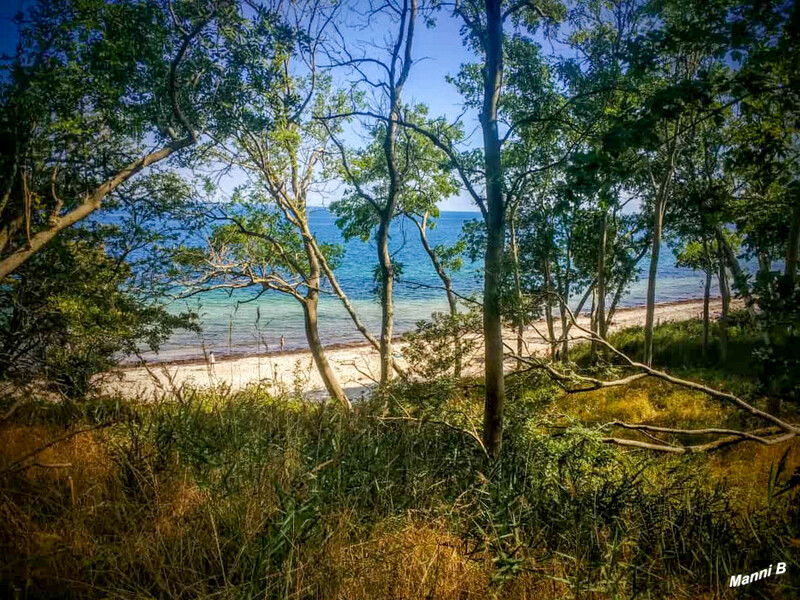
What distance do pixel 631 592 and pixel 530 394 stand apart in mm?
4225

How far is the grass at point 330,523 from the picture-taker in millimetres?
2258

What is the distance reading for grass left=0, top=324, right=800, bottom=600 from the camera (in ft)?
7.41

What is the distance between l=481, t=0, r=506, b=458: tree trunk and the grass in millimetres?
664

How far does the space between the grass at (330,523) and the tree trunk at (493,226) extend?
2.18 ft

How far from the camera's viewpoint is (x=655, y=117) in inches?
116

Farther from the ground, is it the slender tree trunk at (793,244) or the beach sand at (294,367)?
the slender tree trunk at (793,244)

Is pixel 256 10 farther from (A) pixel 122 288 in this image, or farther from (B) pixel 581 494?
(B) pixel 581 494

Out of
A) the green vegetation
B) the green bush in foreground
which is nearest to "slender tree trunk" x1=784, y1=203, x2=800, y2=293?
the green vegetation

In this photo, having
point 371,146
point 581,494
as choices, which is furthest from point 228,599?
point 371,146

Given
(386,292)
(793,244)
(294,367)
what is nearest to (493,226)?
(386,292)

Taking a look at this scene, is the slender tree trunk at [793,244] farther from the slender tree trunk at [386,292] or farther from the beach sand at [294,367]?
the beach sand at [294,367]

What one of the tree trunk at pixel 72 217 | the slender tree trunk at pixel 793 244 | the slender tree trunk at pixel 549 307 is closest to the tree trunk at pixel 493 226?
the slender tree trunk at pixel 549 307

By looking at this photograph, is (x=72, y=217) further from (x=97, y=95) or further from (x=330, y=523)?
(x=330, y=523)

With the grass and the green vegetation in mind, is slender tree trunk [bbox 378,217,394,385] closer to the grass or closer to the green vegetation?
the green vegetation
